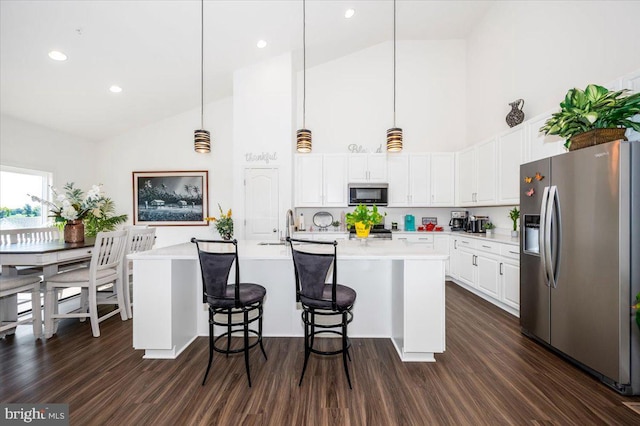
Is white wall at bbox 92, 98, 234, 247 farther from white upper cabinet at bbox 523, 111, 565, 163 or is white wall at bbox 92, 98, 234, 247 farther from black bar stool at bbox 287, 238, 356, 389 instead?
white upper cabinet at bbox 523, 111, 565, 163

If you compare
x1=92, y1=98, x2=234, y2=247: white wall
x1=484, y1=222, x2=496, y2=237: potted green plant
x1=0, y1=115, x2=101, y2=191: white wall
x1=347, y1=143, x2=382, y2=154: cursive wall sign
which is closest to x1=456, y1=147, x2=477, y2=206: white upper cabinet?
x1=484, y1=222, x2=496, y2=237: potted green plant

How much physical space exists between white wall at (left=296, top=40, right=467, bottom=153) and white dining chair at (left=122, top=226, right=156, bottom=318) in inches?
134

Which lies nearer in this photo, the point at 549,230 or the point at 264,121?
the point at 549,230

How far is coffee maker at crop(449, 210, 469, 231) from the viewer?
525cm

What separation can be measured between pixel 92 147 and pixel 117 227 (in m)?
1.82

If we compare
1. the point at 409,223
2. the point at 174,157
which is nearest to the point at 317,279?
the point at 409,223

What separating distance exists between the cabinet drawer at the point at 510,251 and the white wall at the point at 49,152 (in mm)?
7437

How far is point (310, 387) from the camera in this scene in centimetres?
200

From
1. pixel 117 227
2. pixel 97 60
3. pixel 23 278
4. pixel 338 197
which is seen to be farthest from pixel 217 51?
pixel 117 227

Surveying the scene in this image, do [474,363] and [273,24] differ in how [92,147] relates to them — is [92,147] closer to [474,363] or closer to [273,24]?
[273,24]

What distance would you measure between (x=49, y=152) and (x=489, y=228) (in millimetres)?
7821

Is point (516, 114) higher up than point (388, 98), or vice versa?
point (388, 98)

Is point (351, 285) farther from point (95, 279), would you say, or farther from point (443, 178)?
point (443, 178)

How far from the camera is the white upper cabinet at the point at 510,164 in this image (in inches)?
143
